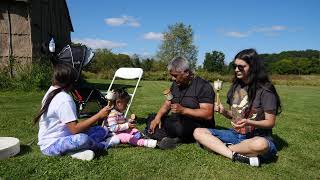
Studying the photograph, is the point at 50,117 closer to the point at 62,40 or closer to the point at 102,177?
the point at 102,177

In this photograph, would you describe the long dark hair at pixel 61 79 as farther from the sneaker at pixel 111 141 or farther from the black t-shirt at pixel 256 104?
the black t-shirt at pixel 256 104

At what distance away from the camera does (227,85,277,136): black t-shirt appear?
4.92 meters

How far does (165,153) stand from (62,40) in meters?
18.7

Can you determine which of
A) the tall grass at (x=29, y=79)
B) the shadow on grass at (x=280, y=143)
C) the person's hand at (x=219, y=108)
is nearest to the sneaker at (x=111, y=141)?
the person's hand at (x=219, y=108)

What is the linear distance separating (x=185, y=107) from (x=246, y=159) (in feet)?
3.97

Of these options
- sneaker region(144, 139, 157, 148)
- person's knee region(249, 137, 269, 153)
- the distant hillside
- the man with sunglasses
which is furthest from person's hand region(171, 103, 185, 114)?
the distant hillside

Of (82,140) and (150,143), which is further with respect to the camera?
(150,143)

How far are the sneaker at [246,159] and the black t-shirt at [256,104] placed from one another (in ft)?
1.28

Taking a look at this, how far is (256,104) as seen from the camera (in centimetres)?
507

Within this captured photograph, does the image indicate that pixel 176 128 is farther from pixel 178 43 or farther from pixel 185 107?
pixel 178 43

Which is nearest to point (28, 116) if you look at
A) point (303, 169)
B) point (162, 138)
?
point (162, 138)

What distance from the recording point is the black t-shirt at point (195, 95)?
227 inches

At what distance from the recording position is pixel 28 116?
880cm

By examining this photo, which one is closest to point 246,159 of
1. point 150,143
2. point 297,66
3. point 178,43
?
Result: point 150,143
